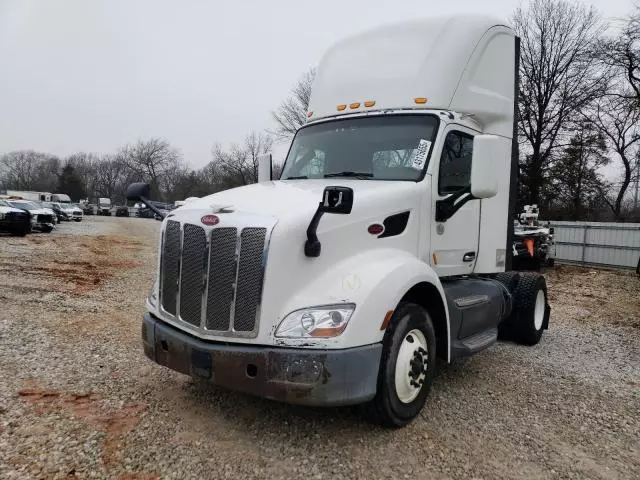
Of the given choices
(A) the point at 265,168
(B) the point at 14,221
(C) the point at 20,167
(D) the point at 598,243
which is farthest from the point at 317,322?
(C) the point at 20,167

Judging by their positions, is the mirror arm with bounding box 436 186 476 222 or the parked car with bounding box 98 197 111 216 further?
the parked car with bounding box 98 197 111 216

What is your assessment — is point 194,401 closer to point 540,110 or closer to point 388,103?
point 388,103

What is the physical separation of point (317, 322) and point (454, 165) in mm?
2381

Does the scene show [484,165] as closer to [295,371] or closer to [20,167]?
[295,371]

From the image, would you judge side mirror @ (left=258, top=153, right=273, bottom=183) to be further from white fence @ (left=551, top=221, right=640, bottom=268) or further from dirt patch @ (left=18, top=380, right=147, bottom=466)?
white fence @ (left=551, top=221, right=640, bottom=268)

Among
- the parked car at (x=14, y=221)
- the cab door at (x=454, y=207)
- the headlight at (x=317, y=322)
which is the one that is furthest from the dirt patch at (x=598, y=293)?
the parked car at (x=14, y=221)

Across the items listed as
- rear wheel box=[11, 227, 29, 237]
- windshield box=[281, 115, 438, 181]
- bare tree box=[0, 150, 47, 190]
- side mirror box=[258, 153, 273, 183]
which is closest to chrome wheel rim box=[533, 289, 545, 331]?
windshield box=[281, 115, 438, 181]

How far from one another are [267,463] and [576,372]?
4048 mm

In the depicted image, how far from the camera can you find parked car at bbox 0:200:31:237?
19.7 meters

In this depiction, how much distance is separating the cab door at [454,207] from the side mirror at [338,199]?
1.46 m

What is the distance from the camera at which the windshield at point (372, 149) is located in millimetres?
4465

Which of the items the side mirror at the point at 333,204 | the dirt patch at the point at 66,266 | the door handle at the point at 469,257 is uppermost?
the side mirror at the point at 333,204

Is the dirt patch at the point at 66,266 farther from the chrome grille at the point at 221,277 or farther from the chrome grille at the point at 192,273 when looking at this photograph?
the chrome grille at the point at 221,277

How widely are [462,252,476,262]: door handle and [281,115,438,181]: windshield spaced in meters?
1.26
